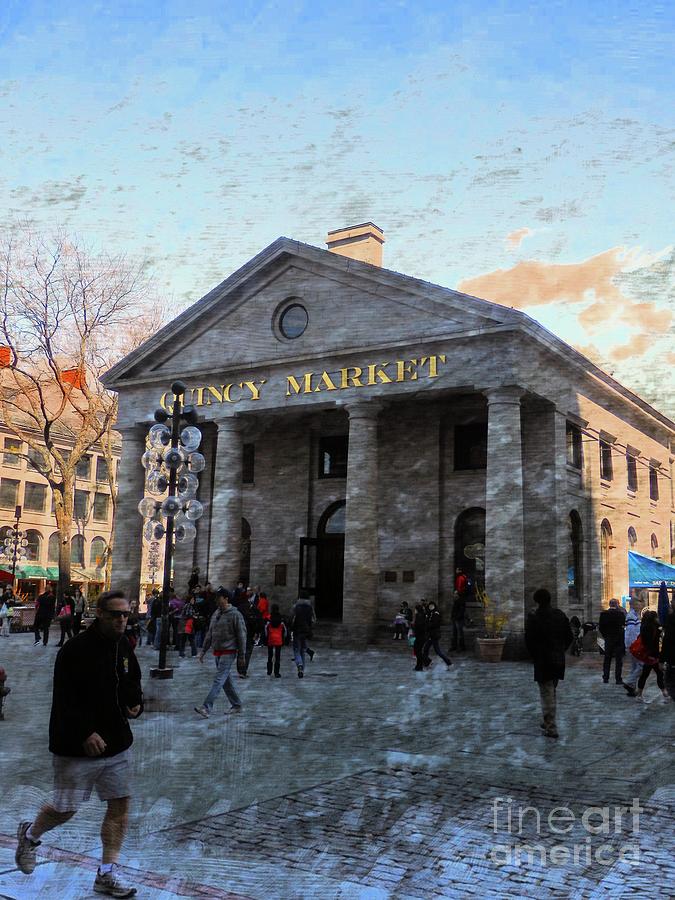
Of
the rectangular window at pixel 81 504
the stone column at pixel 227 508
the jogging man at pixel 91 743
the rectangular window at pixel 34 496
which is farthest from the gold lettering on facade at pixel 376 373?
the rectangular window at pixel 81 504

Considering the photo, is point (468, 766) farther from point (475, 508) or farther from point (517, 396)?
point (475, 508)

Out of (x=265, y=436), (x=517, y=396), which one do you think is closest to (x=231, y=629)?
(x=517, y=396)

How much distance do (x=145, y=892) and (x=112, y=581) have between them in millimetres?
28412

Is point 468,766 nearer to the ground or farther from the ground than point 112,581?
nearer to the ground

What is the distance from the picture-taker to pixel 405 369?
2756cm

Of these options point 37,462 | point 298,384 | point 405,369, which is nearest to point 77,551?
point 37,462

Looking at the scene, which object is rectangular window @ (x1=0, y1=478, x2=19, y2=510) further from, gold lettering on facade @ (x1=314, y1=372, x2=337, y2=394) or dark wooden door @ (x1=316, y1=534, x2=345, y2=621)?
gold lettering on facade @ (x1=314, y1=372, x2=337, y2=394)

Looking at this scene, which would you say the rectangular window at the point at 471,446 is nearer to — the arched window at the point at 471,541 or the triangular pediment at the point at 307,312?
the arched window at the point at 471,541

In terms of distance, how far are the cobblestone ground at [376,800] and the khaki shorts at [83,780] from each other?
1.75ft

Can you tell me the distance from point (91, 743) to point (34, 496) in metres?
60.9

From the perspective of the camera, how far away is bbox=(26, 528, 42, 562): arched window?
6159 centimetres

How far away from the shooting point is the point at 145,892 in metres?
5.49

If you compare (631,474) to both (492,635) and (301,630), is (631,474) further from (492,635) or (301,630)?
(301,630)

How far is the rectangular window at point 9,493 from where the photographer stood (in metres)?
60.2
